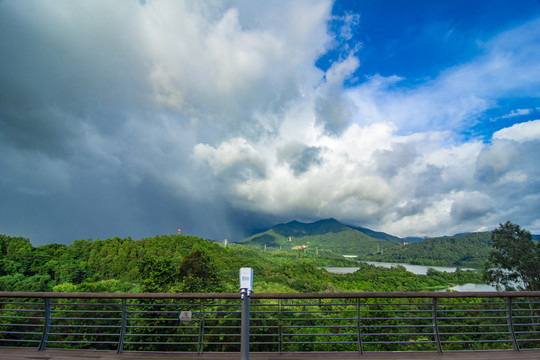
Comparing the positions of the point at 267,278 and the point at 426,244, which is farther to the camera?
the point at 426,244

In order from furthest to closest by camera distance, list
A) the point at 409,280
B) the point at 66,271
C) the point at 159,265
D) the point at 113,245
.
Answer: the point at 113,245, the point at 66,271, the point at 409,280, the point at 159,265

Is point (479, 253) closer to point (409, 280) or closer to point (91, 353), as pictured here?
point (409, 280)

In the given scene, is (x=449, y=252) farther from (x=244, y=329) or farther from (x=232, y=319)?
(x=244, y=329)

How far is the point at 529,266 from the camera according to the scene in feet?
95.5

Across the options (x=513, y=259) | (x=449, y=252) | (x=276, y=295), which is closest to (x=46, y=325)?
(x=276, y=295)

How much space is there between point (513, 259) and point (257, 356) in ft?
120

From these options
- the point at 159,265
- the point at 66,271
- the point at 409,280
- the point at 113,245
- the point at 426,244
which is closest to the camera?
the point at 159,265

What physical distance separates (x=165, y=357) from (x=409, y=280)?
83703 mm

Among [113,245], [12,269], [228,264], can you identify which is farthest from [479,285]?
[12,269]

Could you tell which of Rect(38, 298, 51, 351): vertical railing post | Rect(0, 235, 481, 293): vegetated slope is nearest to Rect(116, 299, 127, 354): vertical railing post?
Rect(38, 298, 51, 351): vertical railing post

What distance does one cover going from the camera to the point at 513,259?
98.4 ft

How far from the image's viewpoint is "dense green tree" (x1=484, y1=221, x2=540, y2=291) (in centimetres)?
2916

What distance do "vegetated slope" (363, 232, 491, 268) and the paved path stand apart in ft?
479

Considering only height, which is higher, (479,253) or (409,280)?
(479,253)
